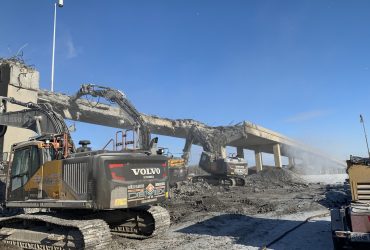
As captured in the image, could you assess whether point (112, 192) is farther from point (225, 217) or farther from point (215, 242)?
point (225, 217)

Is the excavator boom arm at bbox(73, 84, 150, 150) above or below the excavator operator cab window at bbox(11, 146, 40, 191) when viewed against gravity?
above

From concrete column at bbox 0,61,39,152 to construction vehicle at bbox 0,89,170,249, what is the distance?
12.6 meters

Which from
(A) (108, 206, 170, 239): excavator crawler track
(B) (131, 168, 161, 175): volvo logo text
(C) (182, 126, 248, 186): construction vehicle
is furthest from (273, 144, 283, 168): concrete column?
(B) (131, 168, 161, 175): volvo logo text

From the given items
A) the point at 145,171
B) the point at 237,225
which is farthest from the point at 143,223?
the point at 237,225

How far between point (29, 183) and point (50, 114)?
3.25 m

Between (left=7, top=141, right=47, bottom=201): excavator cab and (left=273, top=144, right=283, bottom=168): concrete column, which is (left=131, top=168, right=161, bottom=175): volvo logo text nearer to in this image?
(left=7, top=141, right=47, bottom=201): excavator cab

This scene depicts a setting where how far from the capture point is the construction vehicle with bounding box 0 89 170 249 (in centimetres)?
854

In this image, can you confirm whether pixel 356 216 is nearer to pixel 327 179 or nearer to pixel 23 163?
pixel 23 163

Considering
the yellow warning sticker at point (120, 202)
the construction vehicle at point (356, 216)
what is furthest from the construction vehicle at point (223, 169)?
the construction vehicle at point (356, 216)

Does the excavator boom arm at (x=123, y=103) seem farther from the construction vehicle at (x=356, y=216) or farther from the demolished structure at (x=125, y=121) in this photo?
the construction vehicle at (x=356, y=216)

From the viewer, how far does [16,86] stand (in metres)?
22.7

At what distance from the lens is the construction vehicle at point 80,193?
8.54 meters

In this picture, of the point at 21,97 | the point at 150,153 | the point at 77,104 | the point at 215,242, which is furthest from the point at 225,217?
the point at 77,104

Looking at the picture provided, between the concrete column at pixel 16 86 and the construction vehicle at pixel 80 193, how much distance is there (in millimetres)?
12558
